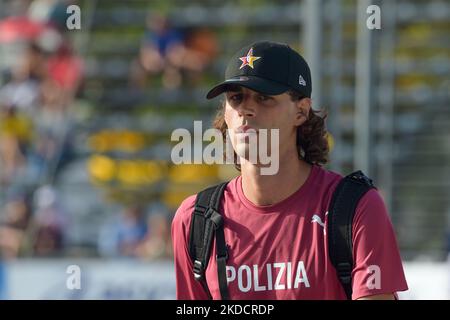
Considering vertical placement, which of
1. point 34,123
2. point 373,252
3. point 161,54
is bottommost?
point 373,252

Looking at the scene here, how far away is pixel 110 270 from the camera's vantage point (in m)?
10.6

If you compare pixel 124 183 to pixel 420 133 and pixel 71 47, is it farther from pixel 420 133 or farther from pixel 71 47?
pixel 420 133

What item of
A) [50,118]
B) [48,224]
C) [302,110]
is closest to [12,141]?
[50,118]

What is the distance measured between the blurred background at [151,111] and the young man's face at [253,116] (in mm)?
7603

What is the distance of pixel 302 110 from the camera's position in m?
3.98

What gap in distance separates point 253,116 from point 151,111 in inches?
383

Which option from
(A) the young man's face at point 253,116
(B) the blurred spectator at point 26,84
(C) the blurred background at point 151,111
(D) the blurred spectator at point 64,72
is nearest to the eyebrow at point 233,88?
(A) the young man's face at point 253,116

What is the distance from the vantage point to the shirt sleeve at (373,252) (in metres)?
3.57

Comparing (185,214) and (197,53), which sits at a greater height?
(197,53)

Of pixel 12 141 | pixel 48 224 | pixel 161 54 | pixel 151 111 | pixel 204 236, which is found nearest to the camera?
pixel 204 236

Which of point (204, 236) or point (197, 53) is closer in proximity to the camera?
point (204, 236)

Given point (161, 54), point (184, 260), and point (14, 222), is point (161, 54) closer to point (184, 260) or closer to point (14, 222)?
point (14, 222)

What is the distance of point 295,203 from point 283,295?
0.38 meters

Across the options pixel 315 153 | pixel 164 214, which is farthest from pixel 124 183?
pixel 315 153
